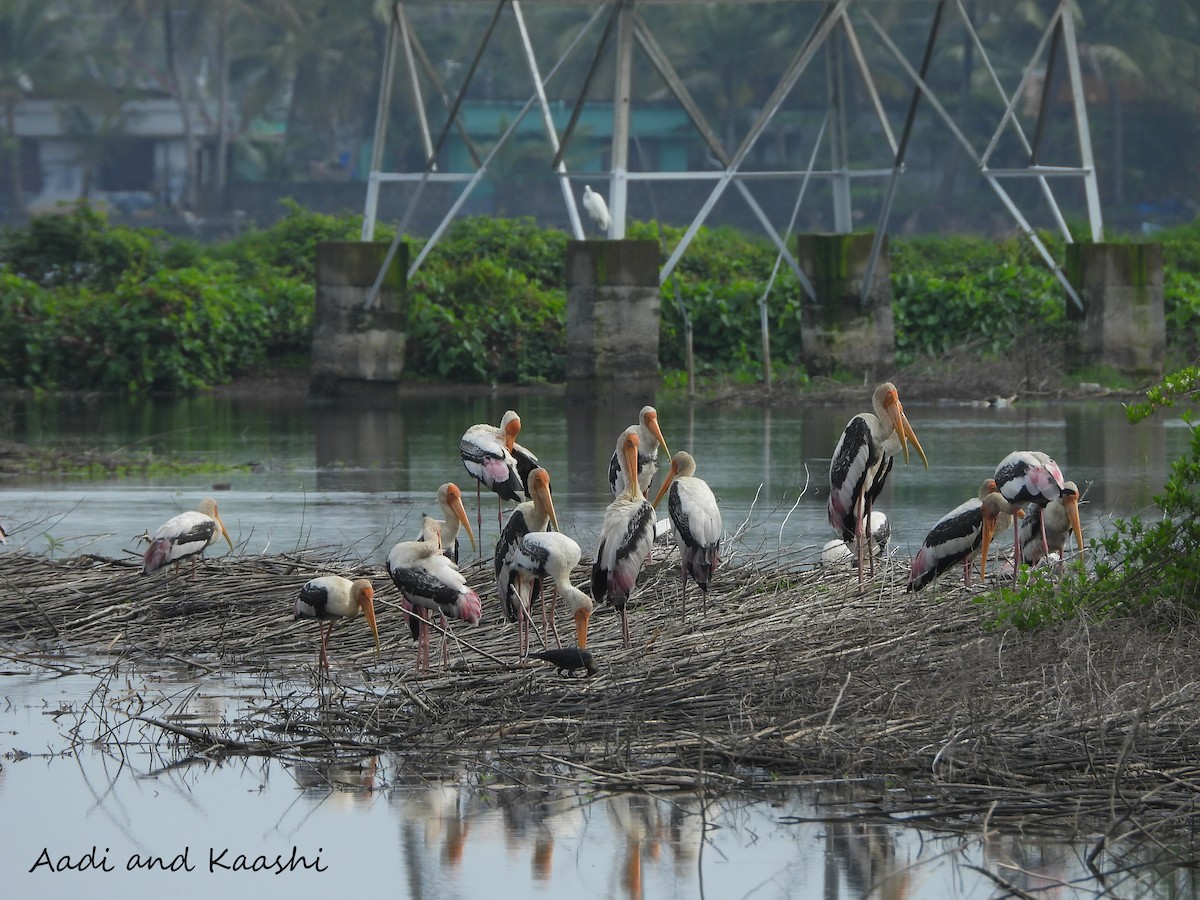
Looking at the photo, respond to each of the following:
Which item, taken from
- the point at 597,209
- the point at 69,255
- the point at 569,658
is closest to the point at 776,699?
the point at 569,658

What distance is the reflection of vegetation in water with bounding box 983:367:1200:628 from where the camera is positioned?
9.02 meters

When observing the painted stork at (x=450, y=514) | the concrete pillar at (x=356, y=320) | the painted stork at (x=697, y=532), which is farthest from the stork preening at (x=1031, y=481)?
the concrete pillar at (x=356, y=320)

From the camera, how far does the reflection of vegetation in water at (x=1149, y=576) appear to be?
9023mm

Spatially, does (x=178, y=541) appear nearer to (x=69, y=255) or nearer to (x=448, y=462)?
(x=448, y=462)

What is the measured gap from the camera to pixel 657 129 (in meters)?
69.4

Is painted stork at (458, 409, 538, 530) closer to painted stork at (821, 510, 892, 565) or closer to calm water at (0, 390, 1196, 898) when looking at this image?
calm water at (0, 390, 1196, 898)

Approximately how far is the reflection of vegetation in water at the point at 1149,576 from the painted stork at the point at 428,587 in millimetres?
2318

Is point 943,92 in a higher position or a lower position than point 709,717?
higher

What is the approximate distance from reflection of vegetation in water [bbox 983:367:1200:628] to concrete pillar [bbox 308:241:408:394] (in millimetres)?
17766

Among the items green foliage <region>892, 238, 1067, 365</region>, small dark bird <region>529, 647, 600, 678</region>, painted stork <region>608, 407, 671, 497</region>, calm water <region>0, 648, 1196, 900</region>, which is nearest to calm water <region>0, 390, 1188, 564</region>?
painted stork <region>608, 407, 671, 497</region>

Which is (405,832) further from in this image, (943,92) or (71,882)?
(943,92)

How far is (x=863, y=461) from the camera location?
38.9 feet

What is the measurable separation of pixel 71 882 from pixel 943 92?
202ft

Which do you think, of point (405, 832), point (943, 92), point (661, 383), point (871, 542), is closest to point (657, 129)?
point (943, 92)
